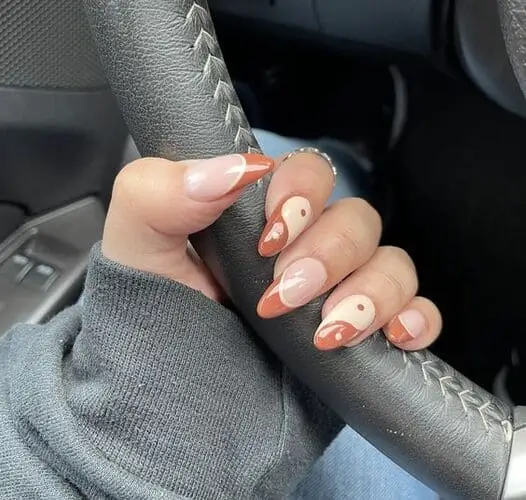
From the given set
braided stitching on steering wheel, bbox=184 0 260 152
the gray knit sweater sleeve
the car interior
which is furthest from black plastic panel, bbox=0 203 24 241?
braided stitching on steering wheel, bbox=184 0 260 152

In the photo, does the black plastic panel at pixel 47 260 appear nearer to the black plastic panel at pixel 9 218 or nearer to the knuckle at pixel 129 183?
the black plastic panel at pixel 9 218

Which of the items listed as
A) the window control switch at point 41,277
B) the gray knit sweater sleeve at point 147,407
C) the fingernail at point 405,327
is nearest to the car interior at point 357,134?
the window control switch at point 41,277

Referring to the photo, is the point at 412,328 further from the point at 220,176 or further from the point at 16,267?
the point at 16,267

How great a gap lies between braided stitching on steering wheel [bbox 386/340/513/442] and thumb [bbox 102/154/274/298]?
0.11 m

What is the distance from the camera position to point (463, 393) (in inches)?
15.8

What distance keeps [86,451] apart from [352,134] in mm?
618

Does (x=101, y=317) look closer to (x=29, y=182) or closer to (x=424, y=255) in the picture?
(x=29, y=182)

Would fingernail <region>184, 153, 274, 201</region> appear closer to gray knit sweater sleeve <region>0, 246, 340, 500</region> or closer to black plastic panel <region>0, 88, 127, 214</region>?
gray knit sweater sleeve <region>0, 246, 340, 500</region>

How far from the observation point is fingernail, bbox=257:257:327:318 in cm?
38

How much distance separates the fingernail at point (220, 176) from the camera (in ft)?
1.17

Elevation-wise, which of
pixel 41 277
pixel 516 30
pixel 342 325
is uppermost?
pixel 516 30

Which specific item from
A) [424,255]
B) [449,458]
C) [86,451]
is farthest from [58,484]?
[424,255]

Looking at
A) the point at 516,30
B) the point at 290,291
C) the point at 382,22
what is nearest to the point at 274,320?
the point at 290,291

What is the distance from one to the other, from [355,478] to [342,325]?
0.75 ft
